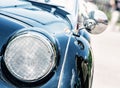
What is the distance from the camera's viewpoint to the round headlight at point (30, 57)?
2.14 meters

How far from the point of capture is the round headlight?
2137 mm

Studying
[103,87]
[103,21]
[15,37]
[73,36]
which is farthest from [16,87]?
[103,87]

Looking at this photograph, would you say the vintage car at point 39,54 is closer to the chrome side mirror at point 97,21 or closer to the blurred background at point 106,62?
the chrome side mirror at point 97,21

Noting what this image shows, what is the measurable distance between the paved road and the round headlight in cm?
337

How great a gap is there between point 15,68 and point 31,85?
0.11m

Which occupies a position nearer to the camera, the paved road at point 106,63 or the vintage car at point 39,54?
the vintage car at point 39,54

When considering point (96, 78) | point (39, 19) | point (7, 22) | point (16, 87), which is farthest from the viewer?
point (96, 78)

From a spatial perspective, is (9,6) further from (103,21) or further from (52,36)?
(103,21)

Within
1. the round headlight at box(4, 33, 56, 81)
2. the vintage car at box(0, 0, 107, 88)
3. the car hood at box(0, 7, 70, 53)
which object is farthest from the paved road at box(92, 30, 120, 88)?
the round headlight at box(4, 33, 56, 81)

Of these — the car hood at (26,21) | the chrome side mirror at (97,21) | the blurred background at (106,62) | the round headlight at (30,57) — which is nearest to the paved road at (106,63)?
the blurred background at (106,62)

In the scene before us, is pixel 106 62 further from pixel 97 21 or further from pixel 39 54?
pixel 39 54

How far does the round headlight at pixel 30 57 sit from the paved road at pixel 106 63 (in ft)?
11.1

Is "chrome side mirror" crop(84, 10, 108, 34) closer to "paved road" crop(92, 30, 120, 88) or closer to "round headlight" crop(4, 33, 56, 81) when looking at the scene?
"round headlight" crop(4, 33, 56, 81)

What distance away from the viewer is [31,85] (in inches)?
84.7
